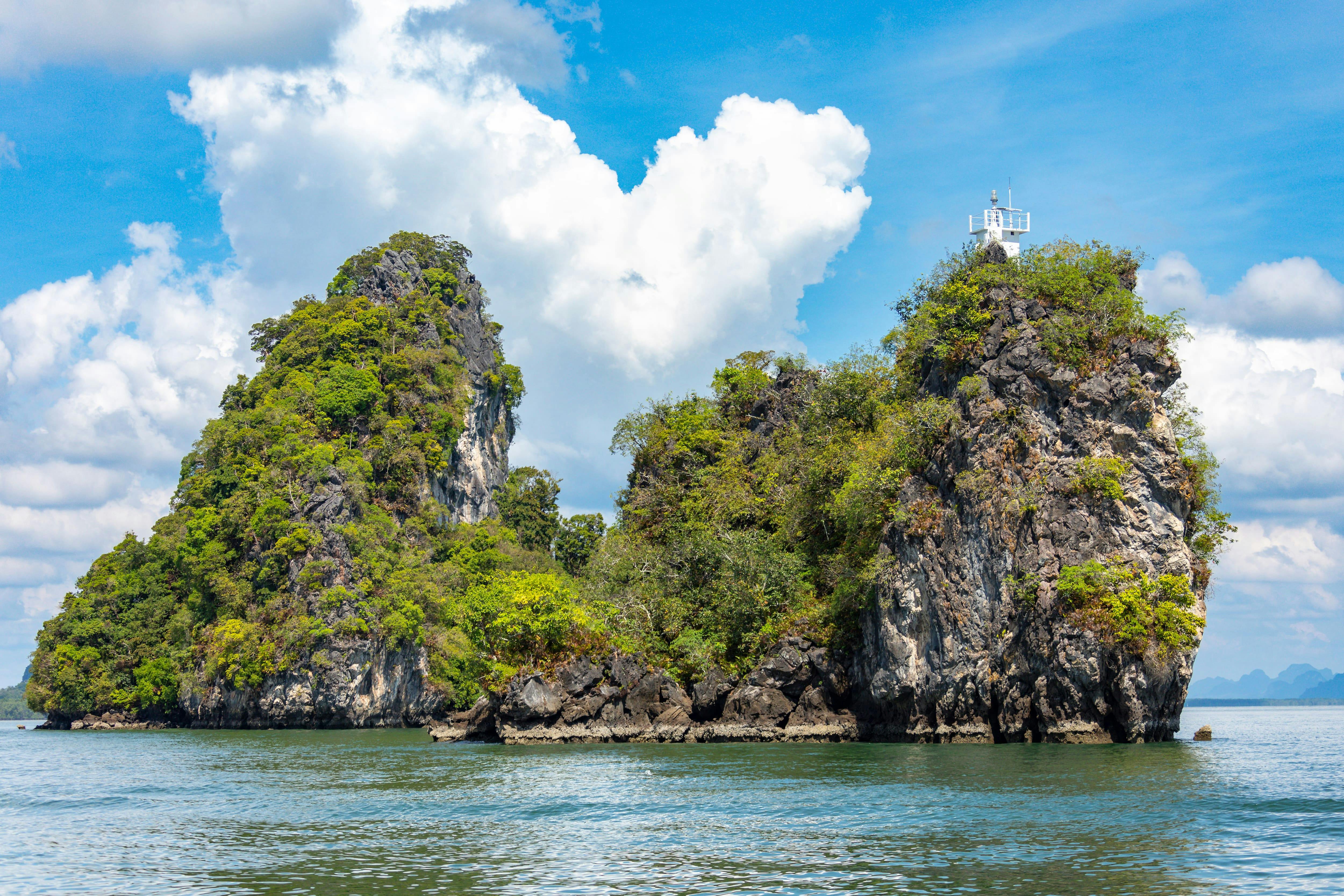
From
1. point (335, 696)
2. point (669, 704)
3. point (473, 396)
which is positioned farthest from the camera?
point (473, 396)

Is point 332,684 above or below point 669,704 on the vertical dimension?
above

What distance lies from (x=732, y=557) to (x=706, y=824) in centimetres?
2642

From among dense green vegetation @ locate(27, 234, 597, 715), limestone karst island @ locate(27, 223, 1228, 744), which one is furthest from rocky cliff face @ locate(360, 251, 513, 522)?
dense green vegetation @ locate(27, 234, 597, 715)

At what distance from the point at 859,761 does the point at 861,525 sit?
14.0 meters

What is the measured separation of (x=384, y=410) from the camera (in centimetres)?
7500

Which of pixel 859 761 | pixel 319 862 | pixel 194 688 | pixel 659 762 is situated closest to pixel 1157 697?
pixel 859 761

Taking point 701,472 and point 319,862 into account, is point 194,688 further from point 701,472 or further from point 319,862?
point 319,862

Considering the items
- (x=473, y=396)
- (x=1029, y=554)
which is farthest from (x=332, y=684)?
(x=1029, y=554)

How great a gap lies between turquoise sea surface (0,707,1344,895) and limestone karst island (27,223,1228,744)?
496cm

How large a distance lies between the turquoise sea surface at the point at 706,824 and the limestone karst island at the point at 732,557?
4.96 m

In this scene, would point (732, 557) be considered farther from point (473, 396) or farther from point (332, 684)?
point (473, 396)

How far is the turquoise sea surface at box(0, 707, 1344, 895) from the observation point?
1438 cm

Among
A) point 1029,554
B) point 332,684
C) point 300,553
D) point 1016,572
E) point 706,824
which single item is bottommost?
point 706,824

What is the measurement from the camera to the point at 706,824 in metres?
19.6
